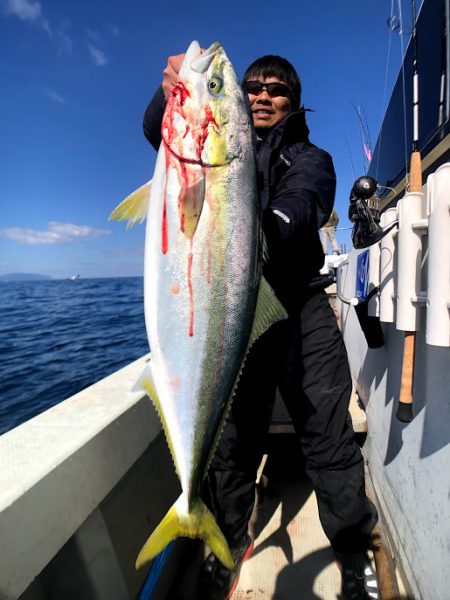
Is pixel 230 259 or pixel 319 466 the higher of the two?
pixel 230 259

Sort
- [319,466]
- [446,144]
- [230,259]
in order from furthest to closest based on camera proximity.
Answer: [446,144] → [319,466] → [230,259]

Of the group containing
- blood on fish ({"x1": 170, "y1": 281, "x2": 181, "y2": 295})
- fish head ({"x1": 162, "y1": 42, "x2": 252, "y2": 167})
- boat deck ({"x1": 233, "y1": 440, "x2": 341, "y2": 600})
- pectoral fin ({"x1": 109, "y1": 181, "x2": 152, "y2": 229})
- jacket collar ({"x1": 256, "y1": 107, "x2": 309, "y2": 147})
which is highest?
jacket collar ({"x1": 256, "y1": 107, "x2": 309, "y2": 147})

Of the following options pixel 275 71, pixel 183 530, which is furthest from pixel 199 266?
pixel 275 71

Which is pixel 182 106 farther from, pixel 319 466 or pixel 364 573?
pixel 364 573

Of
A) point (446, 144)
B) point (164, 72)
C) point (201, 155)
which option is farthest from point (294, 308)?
point (446, 144)

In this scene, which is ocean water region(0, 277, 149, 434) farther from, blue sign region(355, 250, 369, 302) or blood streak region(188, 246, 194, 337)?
blood streak region(188, 246, 194, 337)

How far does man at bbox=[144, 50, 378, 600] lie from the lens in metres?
2.00

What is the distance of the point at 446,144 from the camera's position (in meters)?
2.39

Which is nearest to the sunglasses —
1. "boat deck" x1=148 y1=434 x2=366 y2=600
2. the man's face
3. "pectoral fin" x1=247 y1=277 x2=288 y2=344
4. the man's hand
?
the man's face

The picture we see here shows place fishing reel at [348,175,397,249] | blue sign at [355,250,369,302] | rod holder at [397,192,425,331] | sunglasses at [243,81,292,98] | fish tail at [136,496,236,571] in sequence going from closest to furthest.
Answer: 1. fish tail at [136,496,236,571]
2. rod holder at [397,192,425,331]
3. sunglasses at [243,81,292,98]
4. blue sign at [355,250,369,302]
5. fishing reel at [348,175,397,249]

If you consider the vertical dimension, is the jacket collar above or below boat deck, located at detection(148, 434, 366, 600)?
above

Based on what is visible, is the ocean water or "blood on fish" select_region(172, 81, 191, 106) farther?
the ocean water

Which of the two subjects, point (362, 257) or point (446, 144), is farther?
point (362, 257)

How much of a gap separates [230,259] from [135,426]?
1.23 metres
